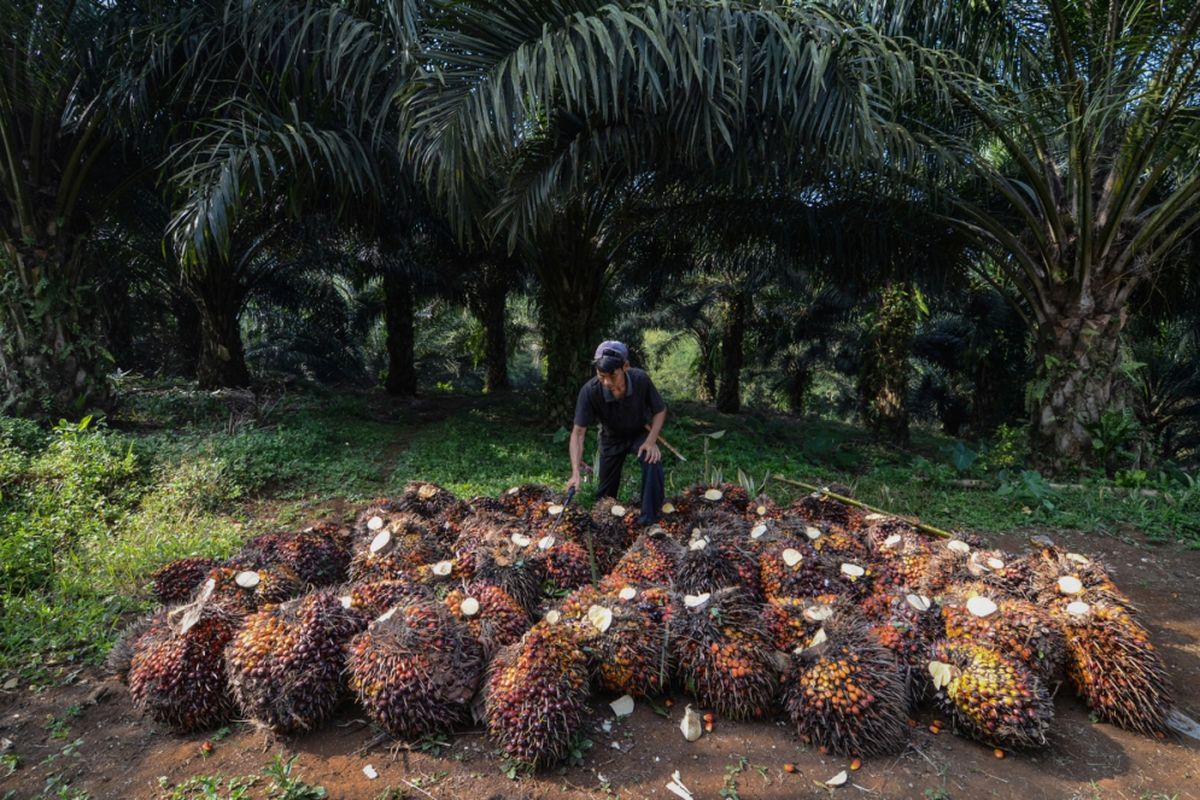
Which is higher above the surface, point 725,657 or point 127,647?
point 725,657

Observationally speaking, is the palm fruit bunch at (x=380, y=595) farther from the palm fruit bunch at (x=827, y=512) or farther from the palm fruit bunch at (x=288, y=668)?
the palm fruit bunch at (x=827, y=512)

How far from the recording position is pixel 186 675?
2.05 metres

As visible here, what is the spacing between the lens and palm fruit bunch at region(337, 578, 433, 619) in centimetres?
230

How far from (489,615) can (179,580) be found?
4.86 feet

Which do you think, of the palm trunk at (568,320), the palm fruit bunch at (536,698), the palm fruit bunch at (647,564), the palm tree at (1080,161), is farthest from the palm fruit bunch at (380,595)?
the palm trunk at (568,320)

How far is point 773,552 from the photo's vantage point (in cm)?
276

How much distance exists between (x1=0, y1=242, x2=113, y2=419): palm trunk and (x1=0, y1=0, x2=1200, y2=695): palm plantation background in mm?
26

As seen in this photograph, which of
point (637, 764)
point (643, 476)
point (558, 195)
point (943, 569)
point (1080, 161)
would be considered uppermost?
point (1080, 161)

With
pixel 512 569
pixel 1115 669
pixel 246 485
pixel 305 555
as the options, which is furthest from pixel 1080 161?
pixel 246 485

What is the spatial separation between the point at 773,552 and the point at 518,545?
1.13m

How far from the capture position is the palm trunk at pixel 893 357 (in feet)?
29.0

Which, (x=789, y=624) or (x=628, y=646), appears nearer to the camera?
(x=628, y=646)

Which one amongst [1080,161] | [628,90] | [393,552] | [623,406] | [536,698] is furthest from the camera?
[1080,161]

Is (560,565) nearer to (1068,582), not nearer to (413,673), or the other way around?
(413,673)
